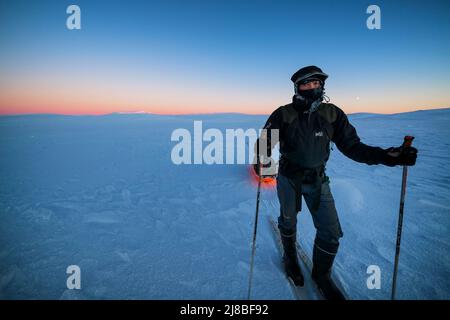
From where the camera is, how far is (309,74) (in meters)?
2.43

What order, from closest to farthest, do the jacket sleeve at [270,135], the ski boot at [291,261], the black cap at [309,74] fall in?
the black cap at [309,74]
the jacket sleeve at [270,135]
the ski boot at [291,261]

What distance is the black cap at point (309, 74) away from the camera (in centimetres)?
243

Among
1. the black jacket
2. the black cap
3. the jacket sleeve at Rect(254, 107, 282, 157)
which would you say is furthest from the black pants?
the black cap

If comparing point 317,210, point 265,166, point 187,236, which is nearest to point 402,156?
→ point 317,210

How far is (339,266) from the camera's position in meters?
3.04

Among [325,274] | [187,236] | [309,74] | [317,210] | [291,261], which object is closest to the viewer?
[309,74]

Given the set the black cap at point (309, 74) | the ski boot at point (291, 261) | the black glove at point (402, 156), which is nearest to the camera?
the black glove at point (402, 156)

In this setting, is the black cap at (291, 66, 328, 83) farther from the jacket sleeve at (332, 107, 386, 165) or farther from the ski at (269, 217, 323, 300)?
the ski at (269, 217, 323, 300)

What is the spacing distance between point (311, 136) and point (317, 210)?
3.04ft

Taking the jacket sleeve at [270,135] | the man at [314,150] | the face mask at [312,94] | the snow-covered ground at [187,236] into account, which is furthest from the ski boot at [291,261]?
the face mask at [312,94]

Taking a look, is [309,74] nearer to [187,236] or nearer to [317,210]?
[317,210]

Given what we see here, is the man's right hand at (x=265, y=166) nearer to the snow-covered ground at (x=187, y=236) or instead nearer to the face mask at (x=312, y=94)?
the face mask at (x=312, y=94)

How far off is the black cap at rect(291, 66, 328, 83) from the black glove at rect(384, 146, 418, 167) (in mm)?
1141
